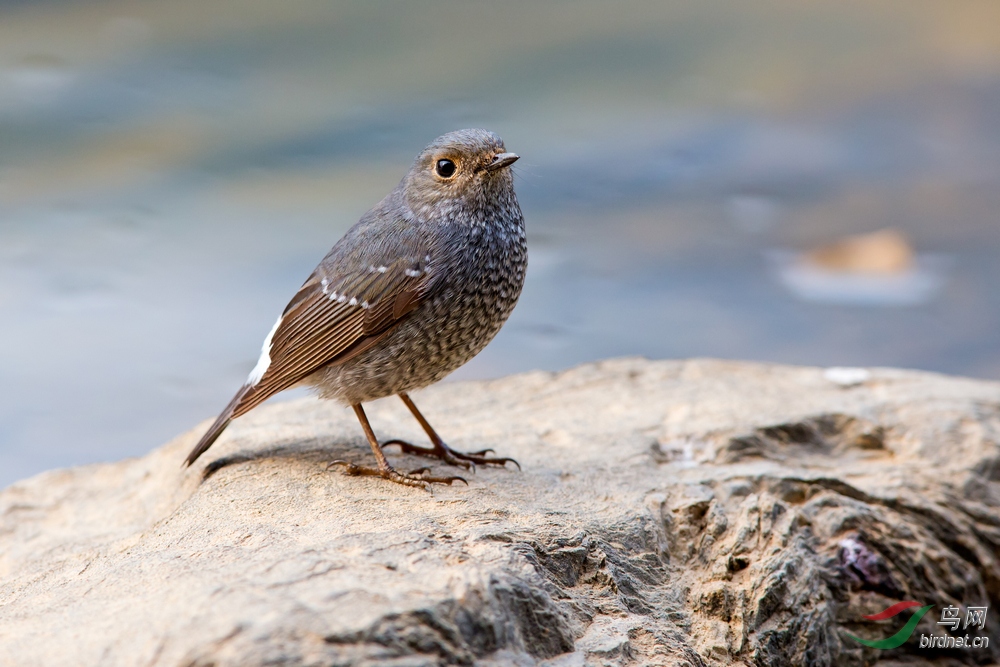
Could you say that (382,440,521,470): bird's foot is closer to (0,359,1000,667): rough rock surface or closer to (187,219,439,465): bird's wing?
(0,359,1000,667): rough rock surface

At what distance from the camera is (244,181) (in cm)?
687

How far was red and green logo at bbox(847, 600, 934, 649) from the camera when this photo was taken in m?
3.90

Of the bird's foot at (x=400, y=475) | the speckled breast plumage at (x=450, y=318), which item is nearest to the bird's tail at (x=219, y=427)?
the speckled breast plumage at (x=450, y=318)

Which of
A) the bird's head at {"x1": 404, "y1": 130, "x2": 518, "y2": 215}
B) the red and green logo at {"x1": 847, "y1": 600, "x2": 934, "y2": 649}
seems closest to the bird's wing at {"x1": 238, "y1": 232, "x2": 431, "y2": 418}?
the bird's head at {"x1": 404, "y1": 130, "x2": 518, "y2": 215}

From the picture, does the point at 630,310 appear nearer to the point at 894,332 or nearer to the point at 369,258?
the point at 894,332

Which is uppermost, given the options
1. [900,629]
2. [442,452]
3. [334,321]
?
[334,321]

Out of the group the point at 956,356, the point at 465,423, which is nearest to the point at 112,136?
the point at 465,423

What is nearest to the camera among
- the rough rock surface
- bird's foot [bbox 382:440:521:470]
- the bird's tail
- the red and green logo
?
the rough rock surface

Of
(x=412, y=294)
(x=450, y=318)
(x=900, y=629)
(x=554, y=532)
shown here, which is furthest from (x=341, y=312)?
(x=900, y=629)

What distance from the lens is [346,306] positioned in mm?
3883
